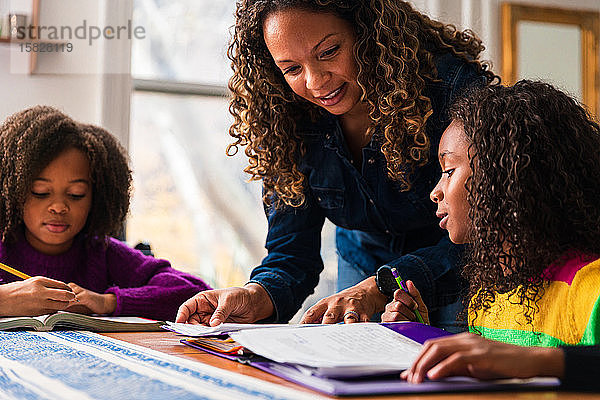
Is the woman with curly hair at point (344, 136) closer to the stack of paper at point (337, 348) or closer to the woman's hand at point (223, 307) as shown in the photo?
the woman's hand at point (223, 307)

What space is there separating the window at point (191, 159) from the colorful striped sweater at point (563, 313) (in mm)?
1740

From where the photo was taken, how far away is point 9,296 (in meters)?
1.52

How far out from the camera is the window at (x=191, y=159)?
2.82 m

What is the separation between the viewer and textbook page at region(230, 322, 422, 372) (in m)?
0.81

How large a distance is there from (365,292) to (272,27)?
1.82ft

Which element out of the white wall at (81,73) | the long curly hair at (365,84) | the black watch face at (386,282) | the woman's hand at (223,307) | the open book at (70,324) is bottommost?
the open book at (70,324)

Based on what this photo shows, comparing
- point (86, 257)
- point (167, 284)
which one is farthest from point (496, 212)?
point (86, 257)

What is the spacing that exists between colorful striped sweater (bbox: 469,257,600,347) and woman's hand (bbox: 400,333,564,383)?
22 centimetres

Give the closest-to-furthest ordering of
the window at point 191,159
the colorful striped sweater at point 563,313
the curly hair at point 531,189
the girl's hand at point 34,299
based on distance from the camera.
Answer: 1. the colorful striped sweater at point 563,313
2. the curly hair at point 531,189
3. the girl's hand at point 34,299
4. the window at point 191,159

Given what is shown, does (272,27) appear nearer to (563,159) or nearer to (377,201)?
(377,201)

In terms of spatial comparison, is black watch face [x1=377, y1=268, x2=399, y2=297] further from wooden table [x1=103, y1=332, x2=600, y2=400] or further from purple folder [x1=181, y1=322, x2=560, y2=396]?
purple folder [x1=181, y1=322, x2=560, y2=396]

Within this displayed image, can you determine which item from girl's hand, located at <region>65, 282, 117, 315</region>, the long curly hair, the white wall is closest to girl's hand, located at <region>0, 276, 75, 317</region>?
girl's hand, located at <region>65, 282, 117, 315</region>

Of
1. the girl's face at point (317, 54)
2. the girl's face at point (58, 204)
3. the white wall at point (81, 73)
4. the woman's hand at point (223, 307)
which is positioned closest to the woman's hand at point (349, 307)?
the woman's hand at point (223, 307)

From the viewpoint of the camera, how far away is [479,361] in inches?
29.7
